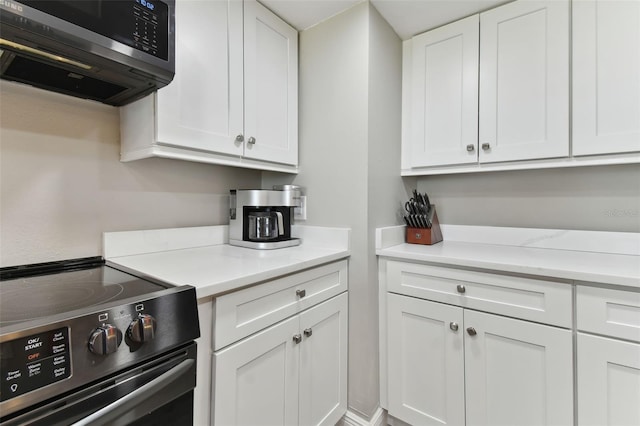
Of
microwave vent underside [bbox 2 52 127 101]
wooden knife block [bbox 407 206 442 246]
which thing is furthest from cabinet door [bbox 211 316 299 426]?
microwave vent underside [bbox 2 52 127 101]

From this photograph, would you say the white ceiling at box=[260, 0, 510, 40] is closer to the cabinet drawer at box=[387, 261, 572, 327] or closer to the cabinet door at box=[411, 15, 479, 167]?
the cabinet door at box=[411, 15, 479, 167]

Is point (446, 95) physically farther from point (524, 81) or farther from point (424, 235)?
point (424, 235)

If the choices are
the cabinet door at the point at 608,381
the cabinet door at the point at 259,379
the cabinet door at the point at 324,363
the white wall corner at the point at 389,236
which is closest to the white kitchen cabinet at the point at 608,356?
the cabinet door at the point at 608,381

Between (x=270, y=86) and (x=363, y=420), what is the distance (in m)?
1.73

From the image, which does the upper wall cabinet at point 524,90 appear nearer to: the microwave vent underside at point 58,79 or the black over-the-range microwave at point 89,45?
the black over-the-range microwave at point 89,45

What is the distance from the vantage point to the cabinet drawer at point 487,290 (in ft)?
3.57

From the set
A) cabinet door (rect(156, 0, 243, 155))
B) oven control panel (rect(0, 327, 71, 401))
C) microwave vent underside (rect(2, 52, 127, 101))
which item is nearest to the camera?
oven control panel (rect(0, 327, 71, 401))

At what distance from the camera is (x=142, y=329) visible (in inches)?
26.0

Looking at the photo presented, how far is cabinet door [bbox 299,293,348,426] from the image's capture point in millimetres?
1200

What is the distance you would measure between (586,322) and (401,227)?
0.86 metres

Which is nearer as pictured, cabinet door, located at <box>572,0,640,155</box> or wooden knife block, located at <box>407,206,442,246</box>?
cabinet door, located at <box>572,0,640,155</box>

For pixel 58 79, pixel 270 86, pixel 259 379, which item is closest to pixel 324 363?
pixel 259 379

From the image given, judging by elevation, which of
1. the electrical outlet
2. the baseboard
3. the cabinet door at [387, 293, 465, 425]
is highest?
the electrical outlet

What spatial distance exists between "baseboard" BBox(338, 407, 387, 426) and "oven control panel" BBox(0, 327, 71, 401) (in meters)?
1.30
